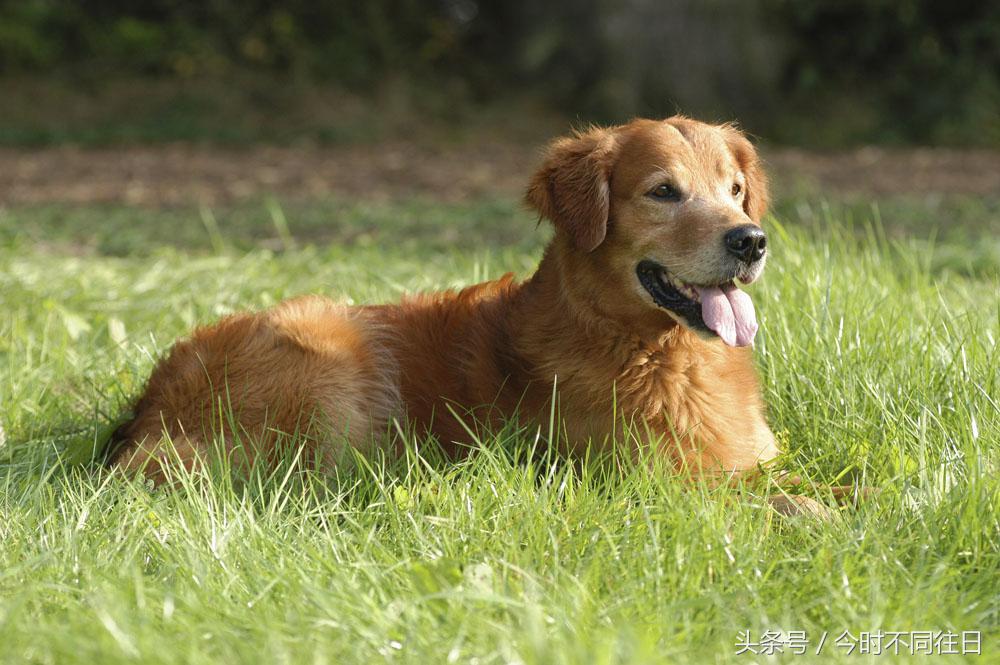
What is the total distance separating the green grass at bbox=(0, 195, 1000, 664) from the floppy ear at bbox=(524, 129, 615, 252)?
26.4 inches

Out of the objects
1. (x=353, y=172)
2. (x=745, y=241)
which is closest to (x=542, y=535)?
(x=745, y=241)

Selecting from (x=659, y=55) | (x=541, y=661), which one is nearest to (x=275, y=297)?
(x=541, y=661)

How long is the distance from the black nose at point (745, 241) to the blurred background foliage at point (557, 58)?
10248mm

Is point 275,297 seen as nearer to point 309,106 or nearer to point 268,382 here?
point 268,382

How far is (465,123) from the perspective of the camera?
14727 mm

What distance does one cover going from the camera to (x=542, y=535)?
278 centimetres

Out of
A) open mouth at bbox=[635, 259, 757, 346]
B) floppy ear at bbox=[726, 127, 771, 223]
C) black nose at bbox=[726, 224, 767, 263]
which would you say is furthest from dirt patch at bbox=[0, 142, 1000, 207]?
black nose at bbox=[726, 224, 767, 263]

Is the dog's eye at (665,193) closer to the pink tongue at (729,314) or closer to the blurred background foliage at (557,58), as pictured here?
the pink tongue at (729,314)

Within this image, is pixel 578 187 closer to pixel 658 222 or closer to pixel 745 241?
pixel 658 222

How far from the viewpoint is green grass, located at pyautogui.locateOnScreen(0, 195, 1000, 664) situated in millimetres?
2363

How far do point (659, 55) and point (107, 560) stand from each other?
1203 cm

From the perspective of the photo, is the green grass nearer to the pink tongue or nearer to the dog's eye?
the pink tongue

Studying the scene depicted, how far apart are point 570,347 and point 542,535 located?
2.78ft

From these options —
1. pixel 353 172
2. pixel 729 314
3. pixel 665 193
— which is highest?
pixel 665 193
